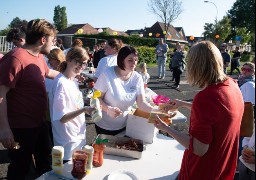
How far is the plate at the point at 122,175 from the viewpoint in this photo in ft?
5.74

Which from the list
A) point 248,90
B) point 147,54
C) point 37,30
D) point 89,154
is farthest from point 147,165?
point 147,54

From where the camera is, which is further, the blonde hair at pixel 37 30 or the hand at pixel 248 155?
the blonde hair at pixel 37 30

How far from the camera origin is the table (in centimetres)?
181

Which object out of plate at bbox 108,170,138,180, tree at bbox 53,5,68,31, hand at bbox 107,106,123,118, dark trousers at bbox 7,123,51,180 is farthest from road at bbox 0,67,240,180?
tree at bbox 53,5,68,31

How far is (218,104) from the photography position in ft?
4.40

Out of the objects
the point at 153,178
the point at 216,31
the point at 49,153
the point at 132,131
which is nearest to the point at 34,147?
the point at 49,153

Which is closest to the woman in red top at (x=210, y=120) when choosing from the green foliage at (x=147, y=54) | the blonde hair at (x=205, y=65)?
the blonde hair at (x=205, y=65)

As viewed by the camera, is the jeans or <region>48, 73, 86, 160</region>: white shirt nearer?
<region>48, 73, 86, 160</region>: white shirt

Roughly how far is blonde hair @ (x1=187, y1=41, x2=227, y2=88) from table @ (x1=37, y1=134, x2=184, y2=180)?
0.82 metres

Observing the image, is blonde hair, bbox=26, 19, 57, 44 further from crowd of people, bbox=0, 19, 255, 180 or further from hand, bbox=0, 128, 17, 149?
hand, bbox=0, 128, 17, 149

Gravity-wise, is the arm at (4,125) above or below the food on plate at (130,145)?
above

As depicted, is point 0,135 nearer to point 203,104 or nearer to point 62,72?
point 62,72

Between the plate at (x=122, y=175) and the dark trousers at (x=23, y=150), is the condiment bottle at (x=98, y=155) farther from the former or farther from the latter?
the dark trousers at (x=23, y=150)

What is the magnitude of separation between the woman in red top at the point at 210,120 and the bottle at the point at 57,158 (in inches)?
28.5
